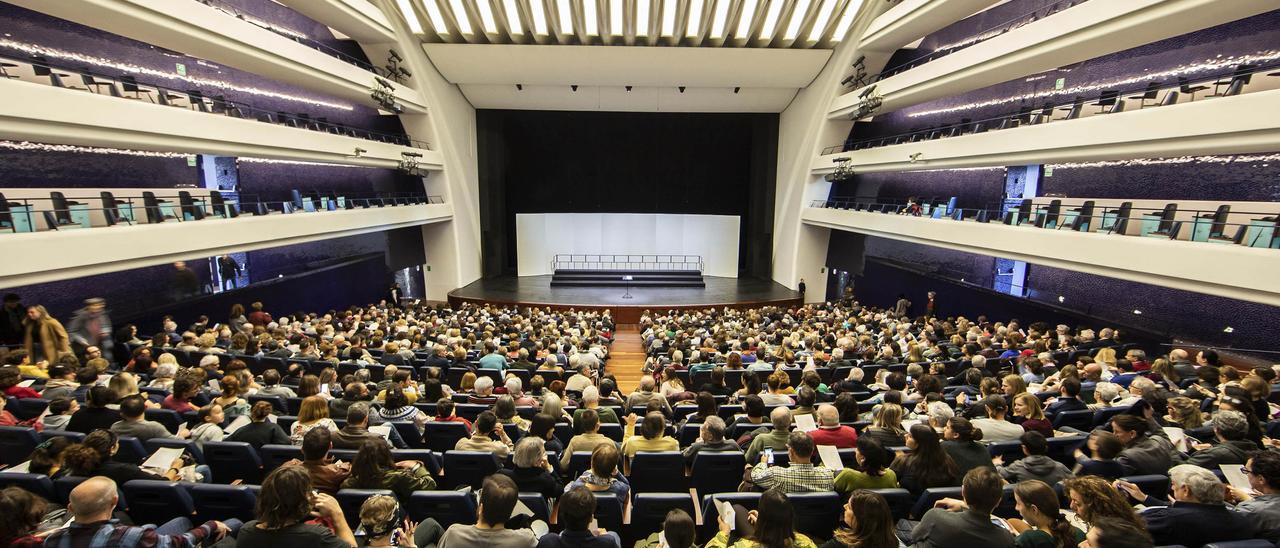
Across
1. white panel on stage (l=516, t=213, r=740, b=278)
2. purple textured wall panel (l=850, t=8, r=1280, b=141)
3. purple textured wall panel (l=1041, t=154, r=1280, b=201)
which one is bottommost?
white panel on stage (l=516, t=213, r=740, b=278)

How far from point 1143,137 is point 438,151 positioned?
2094 cm

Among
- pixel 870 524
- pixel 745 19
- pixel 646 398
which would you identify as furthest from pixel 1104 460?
pixel 745 19

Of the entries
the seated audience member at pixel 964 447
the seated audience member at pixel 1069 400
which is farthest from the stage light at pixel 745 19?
the seated audience member at pixel 964 447

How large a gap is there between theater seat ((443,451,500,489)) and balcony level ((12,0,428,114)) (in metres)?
11.5

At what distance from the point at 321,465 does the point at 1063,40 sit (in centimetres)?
1515

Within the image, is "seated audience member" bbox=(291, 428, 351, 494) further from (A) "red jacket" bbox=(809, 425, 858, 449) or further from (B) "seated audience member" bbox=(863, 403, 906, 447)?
(B) "seated audience member" bbox=(863, 403, 906, 447)

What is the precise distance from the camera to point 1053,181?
14.6m

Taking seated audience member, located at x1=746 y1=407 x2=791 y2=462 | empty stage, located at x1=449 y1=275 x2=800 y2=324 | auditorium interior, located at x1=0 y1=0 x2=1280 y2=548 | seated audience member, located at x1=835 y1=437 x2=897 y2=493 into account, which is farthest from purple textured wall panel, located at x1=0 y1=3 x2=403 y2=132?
seated audience member, located at x1=835 y1=437 x2=897 y2=493

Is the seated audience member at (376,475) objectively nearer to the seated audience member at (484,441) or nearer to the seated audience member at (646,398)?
the seated audience member at (484,441)

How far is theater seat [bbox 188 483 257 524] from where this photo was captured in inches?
148

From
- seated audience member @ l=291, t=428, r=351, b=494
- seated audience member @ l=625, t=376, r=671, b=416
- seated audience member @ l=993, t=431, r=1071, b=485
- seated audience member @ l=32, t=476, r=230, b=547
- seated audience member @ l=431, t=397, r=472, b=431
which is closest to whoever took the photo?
seated audience member @ l=32, t=476, r=230, b=547

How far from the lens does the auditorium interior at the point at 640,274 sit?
A: 3904 mm

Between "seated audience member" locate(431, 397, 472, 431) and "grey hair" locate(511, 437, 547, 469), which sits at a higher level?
"grey hair" locate(511, 437, 547, 469)

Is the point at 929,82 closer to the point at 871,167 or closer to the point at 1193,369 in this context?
the point at 871,167
